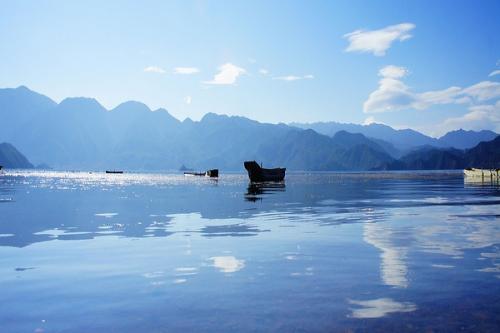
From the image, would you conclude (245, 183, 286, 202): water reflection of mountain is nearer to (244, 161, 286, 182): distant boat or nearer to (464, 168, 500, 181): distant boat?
(244, 161, 286, 182): distant boat

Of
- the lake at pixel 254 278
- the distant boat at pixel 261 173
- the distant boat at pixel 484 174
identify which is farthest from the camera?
the distant boat at pixel 484 174

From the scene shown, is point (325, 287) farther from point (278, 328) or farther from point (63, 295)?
point (63, 295)

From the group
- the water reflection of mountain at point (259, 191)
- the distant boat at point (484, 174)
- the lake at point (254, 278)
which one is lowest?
the lake at point (254, 278)

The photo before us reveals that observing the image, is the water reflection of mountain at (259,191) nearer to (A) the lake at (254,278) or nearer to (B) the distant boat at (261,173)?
(B) the distant boat at (261,173)

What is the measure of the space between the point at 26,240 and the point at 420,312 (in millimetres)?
20887

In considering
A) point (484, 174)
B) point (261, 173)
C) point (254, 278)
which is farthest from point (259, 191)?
point (484, 174)

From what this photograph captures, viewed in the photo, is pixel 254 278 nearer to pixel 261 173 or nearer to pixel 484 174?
pixel 261 173

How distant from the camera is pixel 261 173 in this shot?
420ft

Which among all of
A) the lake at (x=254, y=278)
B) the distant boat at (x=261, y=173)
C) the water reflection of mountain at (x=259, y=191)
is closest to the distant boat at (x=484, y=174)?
the distant boat at (x=261, y=173)

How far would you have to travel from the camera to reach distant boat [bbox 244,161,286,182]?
125812 millimetres

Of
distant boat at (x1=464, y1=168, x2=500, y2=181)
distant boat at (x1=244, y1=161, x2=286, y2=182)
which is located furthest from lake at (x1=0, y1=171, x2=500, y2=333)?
distant boat at (x1=464, y1=168, x2=500, y2=181)

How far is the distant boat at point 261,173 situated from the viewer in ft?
413

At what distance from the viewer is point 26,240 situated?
2448 centimetres

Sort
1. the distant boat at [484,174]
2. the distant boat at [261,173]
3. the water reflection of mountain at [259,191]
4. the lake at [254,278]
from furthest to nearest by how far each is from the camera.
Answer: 1. the distant boat at [484,174]
2. the distant boat at [261,173]
3. the water reflection of mountain at [259,191]
4. the lake at [254,278]
